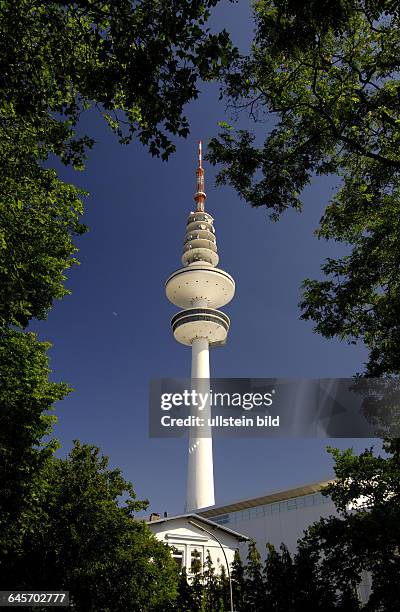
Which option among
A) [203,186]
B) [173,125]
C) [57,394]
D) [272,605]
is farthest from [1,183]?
[203,186]

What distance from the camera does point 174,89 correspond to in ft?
32.4

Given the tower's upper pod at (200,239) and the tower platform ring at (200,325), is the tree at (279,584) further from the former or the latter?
the tower's upper pod at (200,239)

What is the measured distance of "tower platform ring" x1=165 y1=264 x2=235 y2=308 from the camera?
89312mm

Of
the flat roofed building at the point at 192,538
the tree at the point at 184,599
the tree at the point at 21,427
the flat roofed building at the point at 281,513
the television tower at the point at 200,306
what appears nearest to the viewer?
the tree at the point at 21,427

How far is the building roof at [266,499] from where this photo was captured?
53031 mm

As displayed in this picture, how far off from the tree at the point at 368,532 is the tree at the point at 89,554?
778 centimetres

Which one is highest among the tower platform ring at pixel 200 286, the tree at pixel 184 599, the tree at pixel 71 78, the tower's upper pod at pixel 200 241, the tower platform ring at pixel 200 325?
the tower's upper pod at pixel 200 241

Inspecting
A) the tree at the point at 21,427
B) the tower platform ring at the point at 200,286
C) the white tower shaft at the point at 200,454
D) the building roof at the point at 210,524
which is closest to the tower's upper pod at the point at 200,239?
the tower platform ring at the point at 200,286

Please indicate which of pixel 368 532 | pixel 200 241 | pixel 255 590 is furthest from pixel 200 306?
pixel 368 532

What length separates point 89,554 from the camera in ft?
78.8

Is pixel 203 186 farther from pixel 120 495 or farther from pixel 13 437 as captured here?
pixel 13 437

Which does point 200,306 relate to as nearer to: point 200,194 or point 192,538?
point 200,194

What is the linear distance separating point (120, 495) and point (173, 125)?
21926mm

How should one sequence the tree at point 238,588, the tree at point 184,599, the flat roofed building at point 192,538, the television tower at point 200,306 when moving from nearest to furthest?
1. the tree at point 238,588
2. the tree at point 184,599
3. the flat roofed building at point 192,538
4. the television tower at point 200,306
